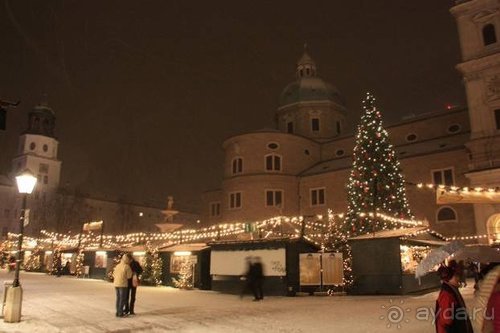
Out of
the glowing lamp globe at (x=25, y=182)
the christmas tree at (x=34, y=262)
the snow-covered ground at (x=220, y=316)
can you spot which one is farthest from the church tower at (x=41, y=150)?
the glowing lamp globe at (x=25, y=182)

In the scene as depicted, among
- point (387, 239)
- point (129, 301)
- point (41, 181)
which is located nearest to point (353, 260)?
point (387, 239)

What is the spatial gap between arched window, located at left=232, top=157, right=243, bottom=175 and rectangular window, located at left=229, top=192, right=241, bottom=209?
287 centimetres

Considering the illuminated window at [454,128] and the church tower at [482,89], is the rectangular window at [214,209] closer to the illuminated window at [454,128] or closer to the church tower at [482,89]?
the illuminated window at [454,128]

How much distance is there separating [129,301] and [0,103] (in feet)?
23.6

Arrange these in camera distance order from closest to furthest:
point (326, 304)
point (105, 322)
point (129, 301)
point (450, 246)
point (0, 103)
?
point (450, 246) < point (0, 103) < point (105, 322) < point (129, 301) < point (326, 304)

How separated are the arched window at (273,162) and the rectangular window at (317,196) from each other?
514 cm

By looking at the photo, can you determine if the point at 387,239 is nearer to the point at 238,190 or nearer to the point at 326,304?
the point at 326,304

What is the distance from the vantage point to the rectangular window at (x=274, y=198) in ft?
157

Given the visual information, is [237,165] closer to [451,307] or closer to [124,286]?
[124,286]

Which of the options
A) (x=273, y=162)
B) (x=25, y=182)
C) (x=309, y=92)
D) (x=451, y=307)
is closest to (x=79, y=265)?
(x=25, y=182)

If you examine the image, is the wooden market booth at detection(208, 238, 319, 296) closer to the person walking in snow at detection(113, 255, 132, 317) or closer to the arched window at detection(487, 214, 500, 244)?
the person walking in snow at detection(113, 255, 132, 317)

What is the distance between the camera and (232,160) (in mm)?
51531

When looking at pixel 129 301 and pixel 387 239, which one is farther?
pixel 387 239

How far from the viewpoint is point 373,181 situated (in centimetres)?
2855
